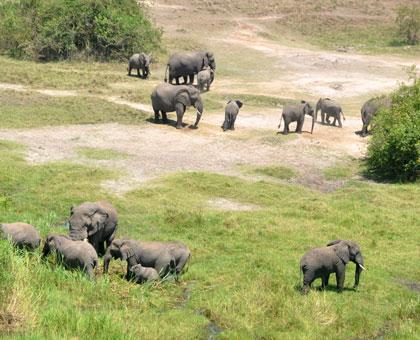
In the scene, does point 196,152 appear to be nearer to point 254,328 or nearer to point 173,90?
point 173,90

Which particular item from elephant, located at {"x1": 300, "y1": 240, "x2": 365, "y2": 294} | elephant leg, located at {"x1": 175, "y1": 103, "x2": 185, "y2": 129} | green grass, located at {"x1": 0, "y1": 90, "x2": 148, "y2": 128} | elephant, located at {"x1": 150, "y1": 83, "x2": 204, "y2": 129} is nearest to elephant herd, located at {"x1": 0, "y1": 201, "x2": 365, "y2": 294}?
elephant, located at {"x1": 300, "y1": 240, "x2": 365, "y2": 294}

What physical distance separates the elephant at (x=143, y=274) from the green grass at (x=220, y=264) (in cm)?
22

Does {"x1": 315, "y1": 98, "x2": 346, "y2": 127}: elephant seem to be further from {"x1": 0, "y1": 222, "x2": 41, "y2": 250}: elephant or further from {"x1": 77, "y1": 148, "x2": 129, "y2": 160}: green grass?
{"x1": 0, "y1": 222, "x2": 41, "y2": 250}: elephant

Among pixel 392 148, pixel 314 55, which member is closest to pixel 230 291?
pixel 392 148

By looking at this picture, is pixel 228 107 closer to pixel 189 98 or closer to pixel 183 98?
pixel 189 98

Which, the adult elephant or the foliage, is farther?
the foliage

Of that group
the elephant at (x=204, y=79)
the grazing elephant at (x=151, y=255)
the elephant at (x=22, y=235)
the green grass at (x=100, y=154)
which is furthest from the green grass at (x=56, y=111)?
the grazing elephant at (x=151, y=255)

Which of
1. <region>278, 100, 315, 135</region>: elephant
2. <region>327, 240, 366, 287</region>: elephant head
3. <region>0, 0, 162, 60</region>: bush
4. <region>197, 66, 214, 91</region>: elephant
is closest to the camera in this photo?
<region>327, 240, 366, 287</region>: elephant head

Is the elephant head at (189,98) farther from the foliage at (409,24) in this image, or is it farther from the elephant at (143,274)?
the foliage at (409,24)

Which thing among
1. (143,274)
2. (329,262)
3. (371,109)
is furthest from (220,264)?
(371,109)

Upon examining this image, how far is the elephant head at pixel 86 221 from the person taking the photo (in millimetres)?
14086

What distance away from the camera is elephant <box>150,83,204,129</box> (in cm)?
2862

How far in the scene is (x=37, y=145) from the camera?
948 inches

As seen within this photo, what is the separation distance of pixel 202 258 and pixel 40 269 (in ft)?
12.3
